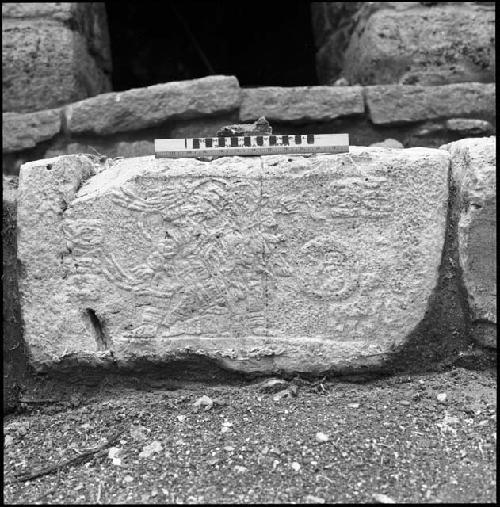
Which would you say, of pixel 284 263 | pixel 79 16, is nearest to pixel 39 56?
pixel 79 16

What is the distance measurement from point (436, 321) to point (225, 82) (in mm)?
1173

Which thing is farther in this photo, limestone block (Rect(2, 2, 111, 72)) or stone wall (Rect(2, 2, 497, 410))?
limestone block (Rect(2, 2, 111, 72))

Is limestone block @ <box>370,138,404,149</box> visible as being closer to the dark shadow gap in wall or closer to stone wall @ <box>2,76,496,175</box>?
stone wall @ <box>2,76,496,175</box>

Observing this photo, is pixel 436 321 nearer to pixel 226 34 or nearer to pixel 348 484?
pixel 348 484

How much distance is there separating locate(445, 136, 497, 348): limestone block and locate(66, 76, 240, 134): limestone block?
3.25 feet

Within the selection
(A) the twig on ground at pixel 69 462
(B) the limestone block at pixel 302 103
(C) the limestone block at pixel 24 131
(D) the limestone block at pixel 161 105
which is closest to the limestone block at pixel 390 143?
(B) the limestone block at pixel 302 103

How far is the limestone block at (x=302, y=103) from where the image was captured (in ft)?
7.82

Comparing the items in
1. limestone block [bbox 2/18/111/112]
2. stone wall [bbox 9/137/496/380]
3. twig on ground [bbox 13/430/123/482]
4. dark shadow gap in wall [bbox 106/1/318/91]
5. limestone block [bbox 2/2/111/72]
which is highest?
dark shadow gap in wall [bbox 106/1/318/91]

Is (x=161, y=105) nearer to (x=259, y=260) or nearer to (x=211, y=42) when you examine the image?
(x=259, y=260)

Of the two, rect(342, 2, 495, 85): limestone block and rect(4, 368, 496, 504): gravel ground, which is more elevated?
rect(342, 2, 495, 85): limestone block

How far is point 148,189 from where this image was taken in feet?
5.53

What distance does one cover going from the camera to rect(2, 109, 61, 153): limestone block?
243 cm

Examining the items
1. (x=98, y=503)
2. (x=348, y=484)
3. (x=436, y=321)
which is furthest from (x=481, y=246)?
(x=98, y=503)

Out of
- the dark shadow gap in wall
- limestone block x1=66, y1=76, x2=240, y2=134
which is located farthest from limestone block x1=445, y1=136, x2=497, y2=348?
the dark shadow gap in wall
